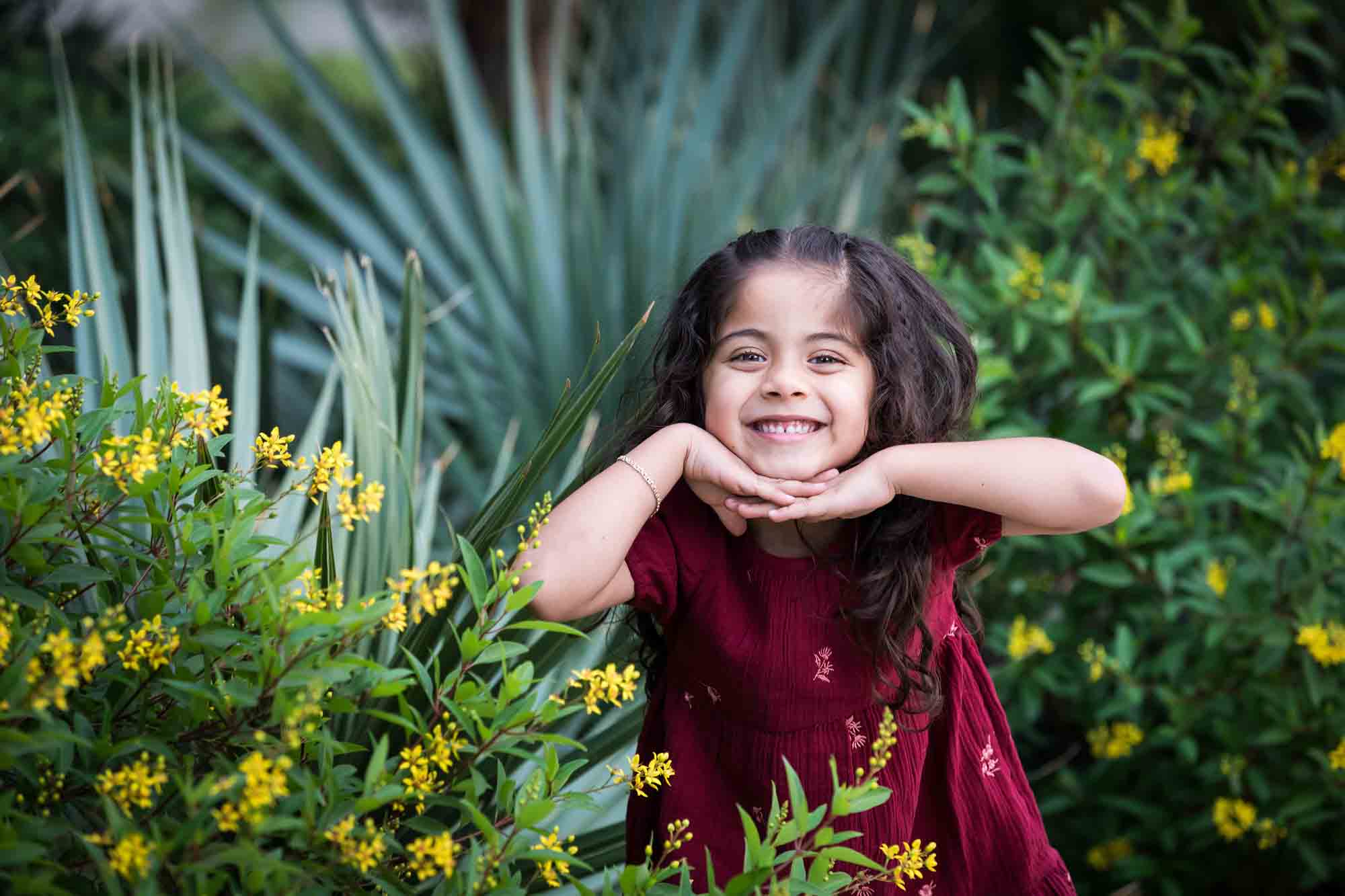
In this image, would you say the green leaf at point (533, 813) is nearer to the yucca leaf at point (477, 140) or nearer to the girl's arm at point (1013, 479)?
the girl's arm at point (1013, 479)

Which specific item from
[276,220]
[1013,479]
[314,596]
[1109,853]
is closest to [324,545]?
[314,596]

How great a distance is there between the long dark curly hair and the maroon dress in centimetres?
3

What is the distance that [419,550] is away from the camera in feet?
5.28

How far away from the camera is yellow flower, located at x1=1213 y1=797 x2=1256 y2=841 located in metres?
1.99

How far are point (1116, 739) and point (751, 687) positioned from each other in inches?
43.1

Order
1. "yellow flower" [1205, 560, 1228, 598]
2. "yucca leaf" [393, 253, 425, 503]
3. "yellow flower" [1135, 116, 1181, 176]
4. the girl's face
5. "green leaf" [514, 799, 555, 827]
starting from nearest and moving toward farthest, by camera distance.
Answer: "green leaf" [514, 799, 555, 827] → the girl's face → "yucca leaf" [393, 253, 425, 503] → "yellow flower" [1205, 560, 1228, 598] → "yellow flower" [1135, 116, 1181, 176]

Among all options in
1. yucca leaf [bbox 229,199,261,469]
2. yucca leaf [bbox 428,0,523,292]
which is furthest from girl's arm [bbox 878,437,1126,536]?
yucca leaf [bbox 428,0,523,292]

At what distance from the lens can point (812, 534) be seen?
1383mm

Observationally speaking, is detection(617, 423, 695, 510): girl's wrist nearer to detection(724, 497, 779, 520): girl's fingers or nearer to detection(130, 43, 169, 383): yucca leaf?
detection(724, 497, 779, 520): girl's fingers

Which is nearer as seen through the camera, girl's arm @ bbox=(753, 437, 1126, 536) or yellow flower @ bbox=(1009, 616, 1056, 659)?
girl's arm @ bbox=(753, 437, 1126, 536)

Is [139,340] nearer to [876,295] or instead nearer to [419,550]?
[419,550]

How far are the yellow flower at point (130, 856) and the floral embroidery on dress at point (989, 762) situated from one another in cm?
95

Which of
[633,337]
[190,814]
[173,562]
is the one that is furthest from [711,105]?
[190,814]

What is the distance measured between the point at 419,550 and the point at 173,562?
0.63 m
